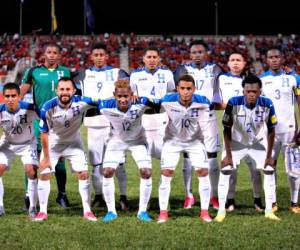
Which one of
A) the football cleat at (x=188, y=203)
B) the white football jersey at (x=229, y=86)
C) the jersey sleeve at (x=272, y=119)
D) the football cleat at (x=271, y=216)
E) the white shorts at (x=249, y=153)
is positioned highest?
the white football jersey at (x=229, y=86)

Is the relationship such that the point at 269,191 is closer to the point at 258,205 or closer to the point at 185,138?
the point at 258,205

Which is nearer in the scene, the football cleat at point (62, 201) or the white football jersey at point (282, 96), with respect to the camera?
the white football jersey at point (282, 96)

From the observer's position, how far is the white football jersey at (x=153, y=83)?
319 inches

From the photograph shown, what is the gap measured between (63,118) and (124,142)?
2.65 ft

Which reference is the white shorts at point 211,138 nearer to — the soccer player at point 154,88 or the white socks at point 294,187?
the soccer player at point 154,88

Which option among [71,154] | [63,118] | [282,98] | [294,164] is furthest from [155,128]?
[294,164]

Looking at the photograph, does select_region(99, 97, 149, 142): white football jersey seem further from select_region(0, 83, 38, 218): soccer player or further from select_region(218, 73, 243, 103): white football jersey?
select_region(218, 73, 243, 103): white football jersey

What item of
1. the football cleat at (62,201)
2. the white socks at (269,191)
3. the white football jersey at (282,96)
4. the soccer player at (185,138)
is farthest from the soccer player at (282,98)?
the football cleat at (62,201)

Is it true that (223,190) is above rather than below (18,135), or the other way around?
below

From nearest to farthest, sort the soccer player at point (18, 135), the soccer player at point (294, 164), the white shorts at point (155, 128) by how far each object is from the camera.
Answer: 1. the soccer player at point (18, 135)
2. the soccer player at point (294, 164)
3. the white shorts at point (155, 128)

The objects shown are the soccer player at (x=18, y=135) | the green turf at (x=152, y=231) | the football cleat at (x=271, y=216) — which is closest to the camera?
the green turf at (x=152, y=231)

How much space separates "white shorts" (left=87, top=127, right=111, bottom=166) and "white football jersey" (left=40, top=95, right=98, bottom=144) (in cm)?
42

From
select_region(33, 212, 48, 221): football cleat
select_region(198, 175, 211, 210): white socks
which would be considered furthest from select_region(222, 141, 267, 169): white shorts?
select_region(33, 212, 48, 221): football cleat

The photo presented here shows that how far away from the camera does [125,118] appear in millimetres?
7387
